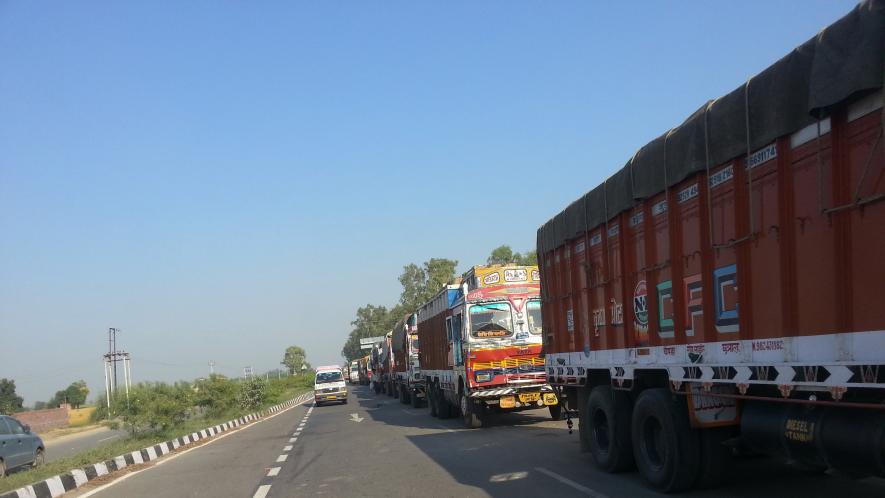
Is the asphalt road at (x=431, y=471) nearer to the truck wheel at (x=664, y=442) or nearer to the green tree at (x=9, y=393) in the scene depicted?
the truck wheel at (x=664, y=442)

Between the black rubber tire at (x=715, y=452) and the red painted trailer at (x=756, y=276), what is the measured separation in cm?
2

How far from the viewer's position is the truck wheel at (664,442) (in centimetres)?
707

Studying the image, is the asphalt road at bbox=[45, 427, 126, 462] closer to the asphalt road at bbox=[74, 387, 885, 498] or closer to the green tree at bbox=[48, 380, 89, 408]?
the asphalt road at bbox=[74, 387, 885, 498]

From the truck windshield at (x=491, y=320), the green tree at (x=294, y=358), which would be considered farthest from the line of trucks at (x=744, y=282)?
the green tree at (x=294, y=358)

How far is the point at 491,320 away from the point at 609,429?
726 cm

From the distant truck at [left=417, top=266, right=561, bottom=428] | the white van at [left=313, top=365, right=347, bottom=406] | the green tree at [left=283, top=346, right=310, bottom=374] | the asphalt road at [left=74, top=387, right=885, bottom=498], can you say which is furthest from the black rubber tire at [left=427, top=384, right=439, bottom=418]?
the green tree at [left=283, top=346, right=310, bottom=374]

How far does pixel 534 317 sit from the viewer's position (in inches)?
632

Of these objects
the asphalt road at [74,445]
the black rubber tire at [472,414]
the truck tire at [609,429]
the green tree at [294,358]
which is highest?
the truck tire at [609,429]

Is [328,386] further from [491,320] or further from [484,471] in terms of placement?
[484,471]

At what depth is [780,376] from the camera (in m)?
5.38

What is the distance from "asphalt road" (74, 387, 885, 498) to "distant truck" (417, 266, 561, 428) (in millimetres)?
650

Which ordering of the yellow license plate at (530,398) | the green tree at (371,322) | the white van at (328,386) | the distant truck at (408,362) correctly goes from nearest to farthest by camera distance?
the yellow license plate at (530,398) → the distant truck at (408,362) → the white van at (328,386) → the green tree at (371,322)

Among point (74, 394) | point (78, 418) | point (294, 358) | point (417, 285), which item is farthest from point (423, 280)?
point (294, 358)

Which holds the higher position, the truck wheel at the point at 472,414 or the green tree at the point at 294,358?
the truck wheel at the point at 472,414
